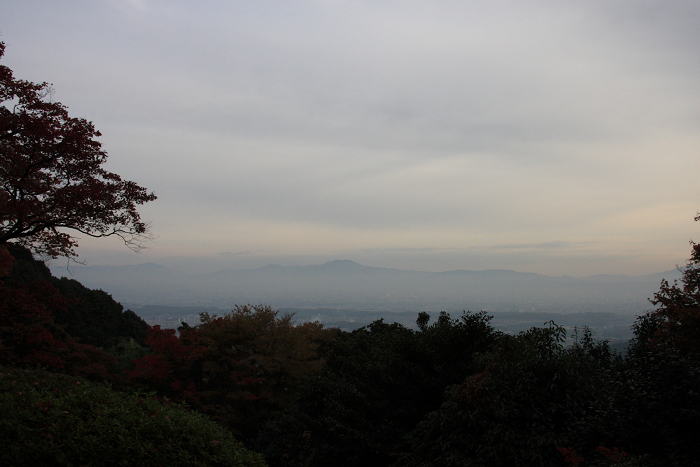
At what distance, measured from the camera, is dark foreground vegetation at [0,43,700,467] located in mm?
5688

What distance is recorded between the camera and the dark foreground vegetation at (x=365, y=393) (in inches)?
224

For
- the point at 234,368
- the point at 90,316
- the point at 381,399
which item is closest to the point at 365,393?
the point at 381,399

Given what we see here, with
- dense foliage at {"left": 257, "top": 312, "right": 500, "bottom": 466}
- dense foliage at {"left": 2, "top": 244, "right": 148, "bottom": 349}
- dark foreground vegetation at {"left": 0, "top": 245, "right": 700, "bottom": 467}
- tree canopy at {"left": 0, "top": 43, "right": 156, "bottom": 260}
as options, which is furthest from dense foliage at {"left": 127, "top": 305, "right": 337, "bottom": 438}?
dense foliage at {"left": 2, "top": 244, "right": 148, "bottom": 349}

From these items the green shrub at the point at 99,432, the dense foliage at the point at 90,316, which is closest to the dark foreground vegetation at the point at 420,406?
the green shrub at the point at 99,432

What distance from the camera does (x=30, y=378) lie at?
7277mm

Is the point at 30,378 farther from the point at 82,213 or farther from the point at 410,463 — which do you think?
the point at 410,463

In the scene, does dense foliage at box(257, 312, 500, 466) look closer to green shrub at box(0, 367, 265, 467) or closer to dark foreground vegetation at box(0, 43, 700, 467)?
dark foreground vegetation at box(0, 43, 700, 467)

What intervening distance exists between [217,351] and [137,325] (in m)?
33.8

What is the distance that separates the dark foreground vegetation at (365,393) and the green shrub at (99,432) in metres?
0.02

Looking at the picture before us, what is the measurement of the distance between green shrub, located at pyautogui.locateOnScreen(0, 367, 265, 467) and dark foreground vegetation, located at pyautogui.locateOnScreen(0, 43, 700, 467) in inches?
0.9

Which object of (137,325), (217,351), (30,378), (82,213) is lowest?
(137,325)

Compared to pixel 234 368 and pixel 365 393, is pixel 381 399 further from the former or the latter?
pixel 234 368

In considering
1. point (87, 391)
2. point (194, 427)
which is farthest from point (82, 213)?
point (194, 427)

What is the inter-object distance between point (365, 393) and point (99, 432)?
8990 mm
